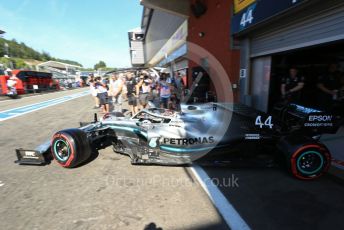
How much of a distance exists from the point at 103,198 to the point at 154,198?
2.12 feet

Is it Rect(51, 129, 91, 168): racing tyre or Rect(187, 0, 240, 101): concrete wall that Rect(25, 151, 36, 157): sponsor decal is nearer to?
Rect(51, 129, 91, 168): racing tyre

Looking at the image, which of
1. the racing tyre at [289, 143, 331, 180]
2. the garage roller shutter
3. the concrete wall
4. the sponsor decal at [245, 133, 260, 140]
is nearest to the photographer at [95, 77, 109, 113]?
the concrete wall

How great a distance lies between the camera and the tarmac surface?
235cm

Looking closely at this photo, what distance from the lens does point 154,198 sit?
2.81m

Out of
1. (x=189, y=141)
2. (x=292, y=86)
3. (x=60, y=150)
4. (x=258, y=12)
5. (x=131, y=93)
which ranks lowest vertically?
(x=60, y=150)

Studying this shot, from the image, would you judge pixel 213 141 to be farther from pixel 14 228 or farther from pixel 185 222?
pixel 14 228

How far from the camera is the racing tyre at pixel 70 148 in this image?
3623mm

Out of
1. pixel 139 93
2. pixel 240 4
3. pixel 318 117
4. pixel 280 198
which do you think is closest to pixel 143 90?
pixel 139 93

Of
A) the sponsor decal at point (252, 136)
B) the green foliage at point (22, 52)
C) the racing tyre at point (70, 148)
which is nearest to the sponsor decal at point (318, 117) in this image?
the sponsor decal at point (252, 136)

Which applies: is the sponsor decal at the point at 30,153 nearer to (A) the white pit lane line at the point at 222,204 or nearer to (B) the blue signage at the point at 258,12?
(A) the white pit lane line at the point at 222,204

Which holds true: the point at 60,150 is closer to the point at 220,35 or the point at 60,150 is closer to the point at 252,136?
the point at 252,136

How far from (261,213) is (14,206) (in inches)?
113

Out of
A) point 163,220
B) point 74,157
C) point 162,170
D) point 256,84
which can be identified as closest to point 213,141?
point 162,170

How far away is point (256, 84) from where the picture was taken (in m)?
7.64
